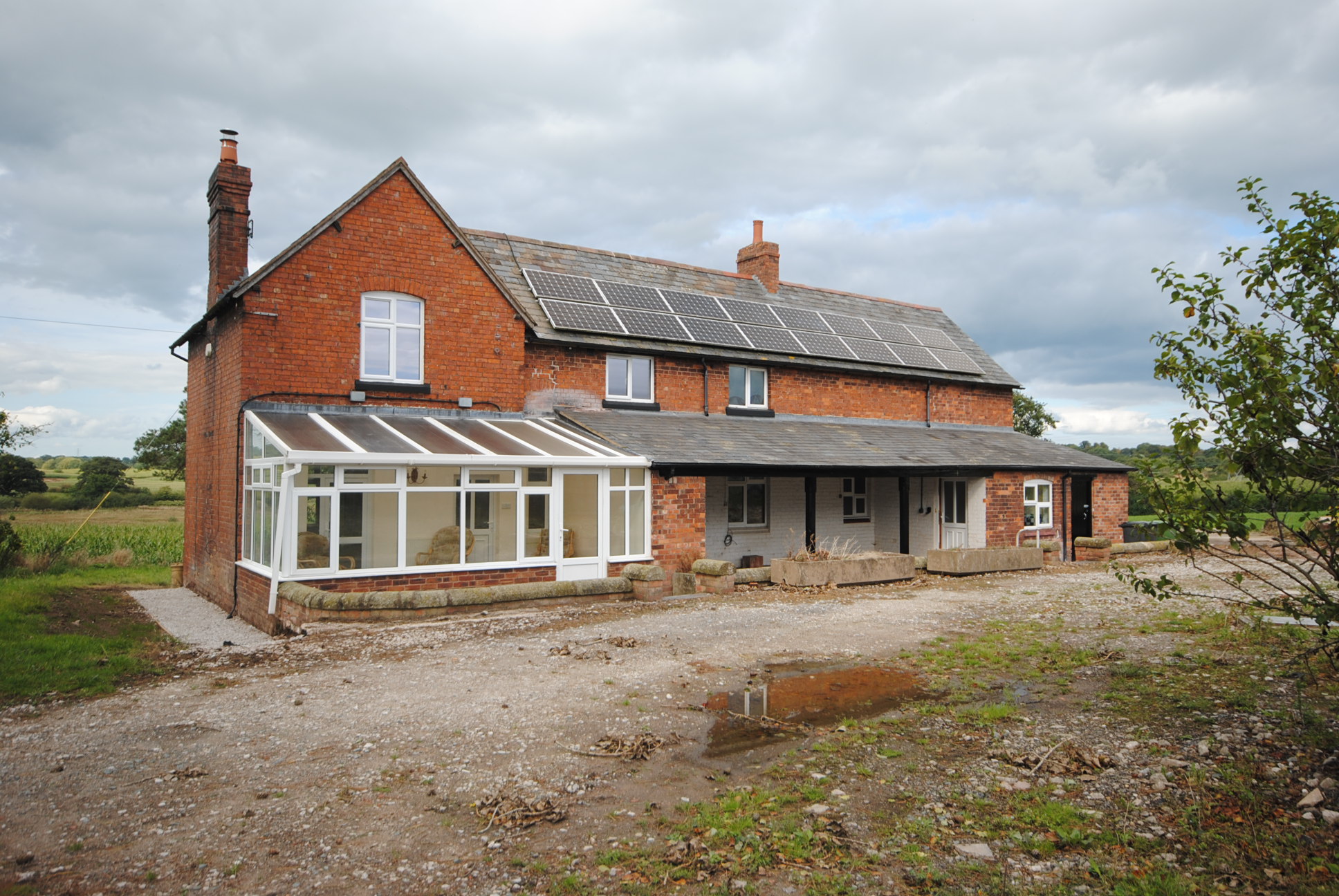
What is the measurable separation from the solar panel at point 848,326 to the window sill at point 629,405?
6.54 m

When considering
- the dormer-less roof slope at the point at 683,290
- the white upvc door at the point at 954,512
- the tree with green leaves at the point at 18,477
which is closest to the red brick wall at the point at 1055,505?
the white upvc door at the point at 954,512

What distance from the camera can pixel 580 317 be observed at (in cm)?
1745

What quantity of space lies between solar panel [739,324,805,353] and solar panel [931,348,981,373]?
17.9ft

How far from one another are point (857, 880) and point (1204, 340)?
4.15 metres

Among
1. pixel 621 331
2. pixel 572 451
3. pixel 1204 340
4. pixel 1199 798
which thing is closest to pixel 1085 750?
pixel 1199 798

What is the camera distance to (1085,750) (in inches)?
232

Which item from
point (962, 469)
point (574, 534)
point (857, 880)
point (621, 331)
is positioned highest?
point (621, 331)

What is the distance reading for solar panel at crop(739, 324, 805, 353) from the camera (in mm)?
19719

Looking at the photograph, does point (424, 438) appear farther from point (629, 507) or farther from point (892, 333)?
point (892, 333)

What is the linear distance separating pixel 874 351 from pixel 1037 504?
5723mm

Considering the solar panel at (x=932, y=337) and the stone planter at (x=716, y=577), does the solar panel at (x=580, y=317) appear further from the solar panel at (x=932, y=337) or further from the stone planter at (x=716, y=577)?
the solar panel at (x=932, y=337)

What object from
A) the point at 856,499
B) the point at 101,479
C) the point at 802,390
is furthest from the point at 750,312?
the point at 101,479

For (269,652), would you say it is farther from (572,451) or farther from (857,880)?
(857,880)

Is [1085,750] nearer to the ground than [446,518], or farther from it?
nearer to the ground
